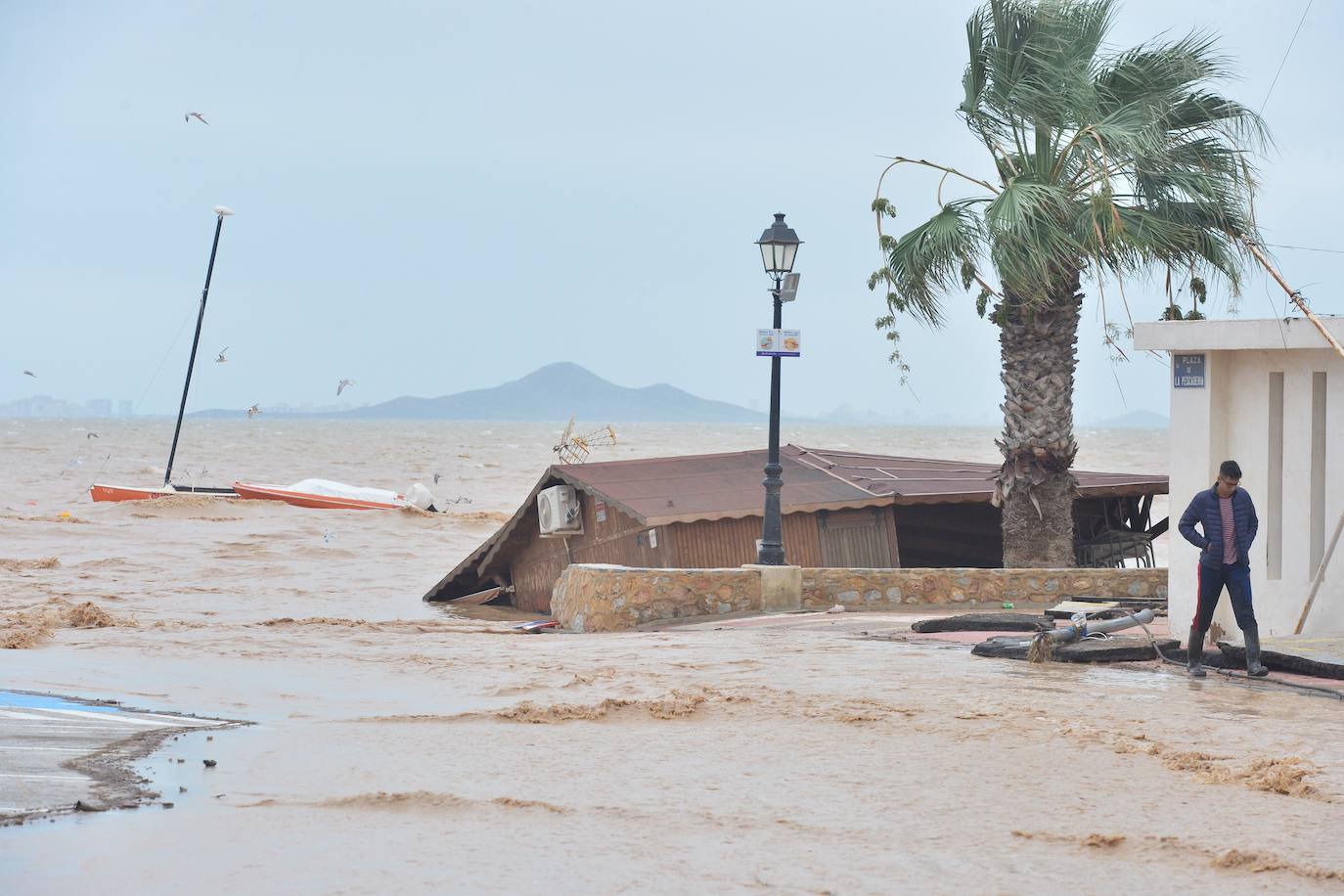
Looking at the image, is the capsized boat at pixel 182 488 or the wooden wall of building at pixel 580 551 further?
the capsized boat at pixel 182 488

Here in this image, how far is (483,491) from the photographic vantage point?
66.6 metres

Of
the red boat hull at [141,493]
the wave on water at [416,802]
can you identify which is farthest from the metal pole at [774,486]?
the red boat hull at [141,493]

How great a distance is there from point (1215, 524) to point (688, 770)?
464 cm

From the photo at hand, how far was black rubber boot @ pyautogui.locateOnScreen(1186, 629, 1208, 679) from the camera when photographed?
1007cm

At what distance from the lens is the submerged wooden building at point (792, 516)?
1956 cm

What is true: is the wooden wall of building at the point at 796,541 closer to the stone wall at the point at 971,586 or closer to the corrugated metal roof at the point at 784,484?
the corrugated metal roof at the point at 784,484

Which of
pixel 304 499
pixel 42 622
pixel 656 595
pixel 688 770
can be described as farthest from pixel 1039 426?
pixel 304 499

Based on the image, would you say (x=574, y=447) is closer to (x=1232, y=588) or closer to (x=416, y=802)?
A: (x=1232, y=588)

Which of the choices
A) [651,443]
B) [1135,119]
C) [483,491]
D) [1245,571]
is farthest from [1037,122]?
[651,443]

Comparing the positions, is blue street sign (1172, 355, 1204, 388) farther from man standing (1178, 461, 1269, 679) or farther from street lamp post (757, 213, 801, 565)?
street lamp post (757, 213, 801, 565)

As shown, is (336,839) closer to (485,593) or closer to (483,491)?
→ (485,593)

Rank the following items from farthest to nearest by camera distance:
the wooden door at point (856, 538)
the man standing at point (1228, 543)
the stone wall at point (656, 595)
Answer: the wooden door at point (856, 538)
the stone wall at point (656, 595)
the man standing at point (1228, 543)

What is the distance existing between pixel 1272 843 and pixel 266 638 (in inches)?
456

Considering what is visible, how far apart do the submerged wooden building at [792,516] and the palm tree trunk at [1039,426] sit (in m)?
2.03
